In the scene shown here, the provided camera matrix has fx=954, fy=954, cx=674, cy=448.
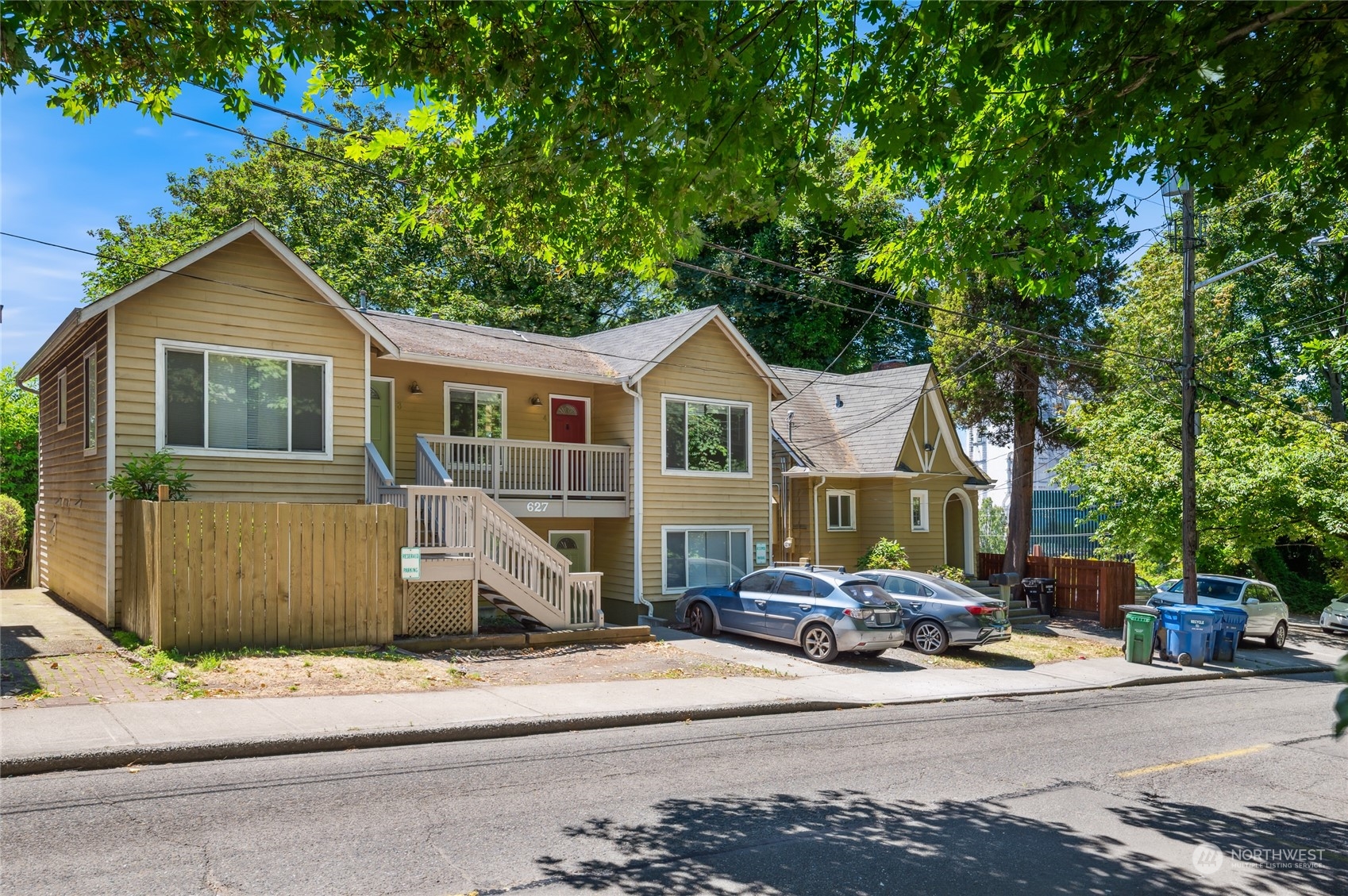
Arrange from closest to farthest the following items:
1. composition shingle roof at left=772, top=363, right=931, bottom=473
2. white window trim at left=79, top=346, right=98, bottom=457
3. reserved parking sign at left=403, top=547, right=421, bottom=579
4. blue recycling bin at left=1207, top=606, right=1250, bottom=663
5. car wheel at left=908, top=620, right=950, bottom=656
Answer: reserved parking sign at left=403, top=547, right=421, bottom=579, white window trim at left=79, top=346, right=98, bottom=457, car wheel at left=908, top=620, right=950, bottom=656, blue recycling bin at left=1207, top=606, right=1250, bottom=663, composition shingle roof at left=772, top=363, right=931, bottom=473

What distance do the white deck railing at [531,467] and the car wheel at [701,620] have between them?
3493 mm

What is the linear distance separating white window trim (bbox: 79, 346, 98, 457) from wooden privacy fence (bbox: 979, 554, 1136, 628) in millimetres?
23429

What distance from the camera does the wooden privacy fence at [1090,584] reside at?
25266 millimetres

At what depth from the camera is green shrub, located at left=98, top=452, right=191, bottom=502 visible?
46.3ft

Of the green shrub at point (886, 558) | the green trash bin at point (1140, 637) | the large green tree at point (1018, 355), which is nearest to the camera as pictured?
the green trash bin at point (1140, 637)

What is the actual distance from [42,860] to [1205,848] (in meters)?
7.77

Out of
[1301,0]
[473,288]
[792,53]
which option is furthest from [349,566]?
[473,288]

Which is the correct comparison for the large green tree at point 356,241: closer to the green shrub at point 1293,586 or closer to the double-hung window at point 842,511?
the double-hung window at point 842,511

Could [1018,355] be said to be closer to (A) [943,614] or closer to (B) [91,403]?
(A) [943,614]

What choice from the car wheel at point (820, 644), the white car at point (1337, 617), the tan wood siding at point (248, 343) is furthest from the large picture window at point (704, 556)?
the white car at point (1337, 617)

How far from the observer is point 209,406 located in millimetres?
15852

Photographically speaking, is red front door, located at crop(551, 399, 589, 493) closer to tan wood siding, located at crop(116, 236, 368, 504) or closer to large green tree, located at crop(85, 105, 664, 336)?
tan wood siding, located at crop(116, 236, 368, 504)

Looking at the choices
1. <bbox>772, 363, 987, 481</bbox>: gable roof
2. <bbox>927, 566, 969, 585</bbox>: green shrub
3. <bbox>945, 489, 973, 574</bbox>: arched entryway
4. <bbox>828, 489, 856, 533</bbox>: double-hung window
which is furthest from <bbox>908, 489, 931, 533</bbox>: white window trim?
<bbox>828, 489, 856, 533</bbox>: double-hung window

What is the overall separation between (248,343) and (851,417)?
1887cm
